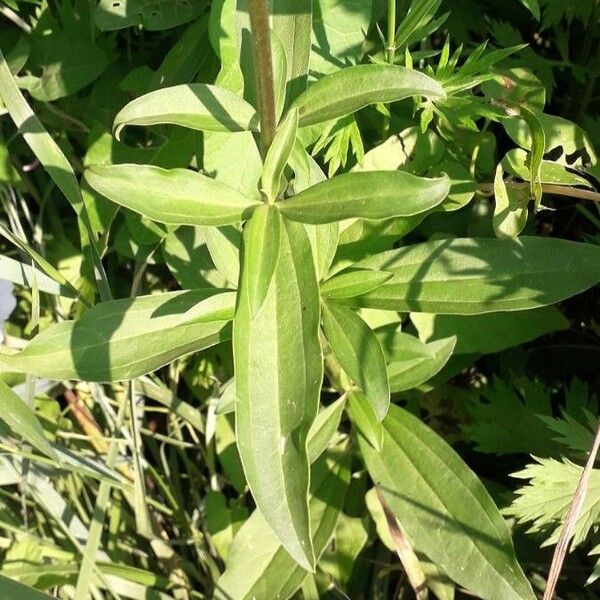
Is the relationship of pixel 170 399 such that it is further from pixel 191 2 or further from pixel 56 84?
pixel 191 2

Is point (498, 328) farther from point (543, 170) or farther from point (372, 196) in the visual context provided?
point (372, 196)

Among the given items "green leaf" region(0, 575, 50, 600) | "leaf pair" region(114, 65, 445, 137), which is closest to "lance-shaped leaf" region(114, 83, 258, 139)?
"leaf pair" region(114, 65, 445, 137)

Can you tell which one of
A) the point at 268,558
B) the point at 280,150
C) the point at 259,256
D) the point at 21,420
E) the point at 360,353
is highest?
the point at 280,150

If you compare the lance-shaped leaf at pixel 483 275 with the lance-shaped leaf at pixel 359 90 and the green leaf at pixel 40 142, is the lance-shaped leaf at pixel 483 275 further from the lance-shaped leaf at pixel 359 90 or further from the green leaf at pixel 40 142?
the green leaf at pixel 40 142

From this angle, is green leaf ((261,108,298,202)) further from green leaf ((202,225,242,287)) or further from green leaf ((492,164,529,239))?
green leaf ((492,164,529,239))

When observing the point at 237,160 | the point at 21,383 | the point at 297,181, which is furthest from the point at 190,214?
the point at 21,383

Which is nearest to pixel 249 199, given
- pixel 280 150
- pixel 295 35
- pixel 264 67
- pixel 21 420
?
pixel 280 150
